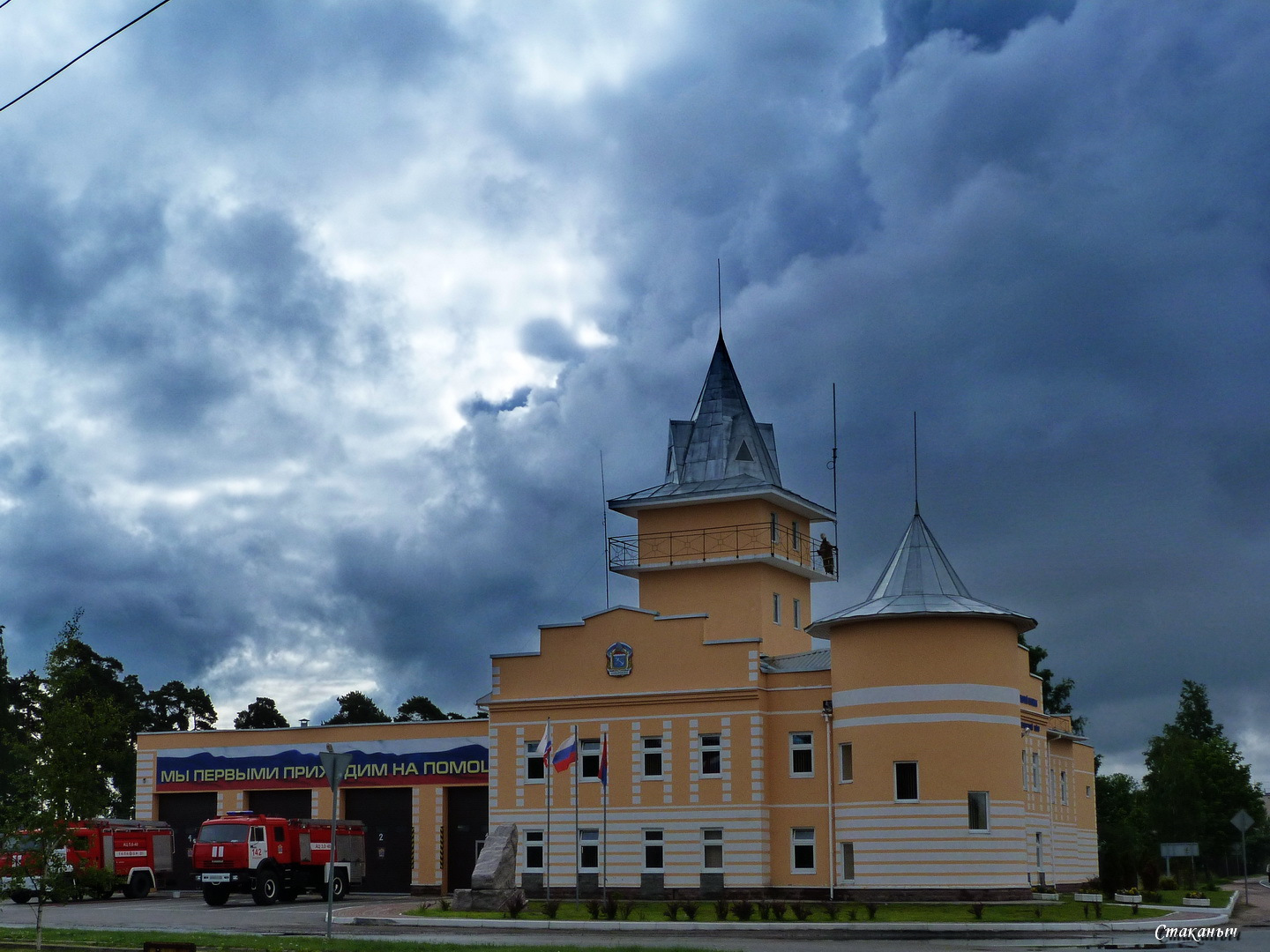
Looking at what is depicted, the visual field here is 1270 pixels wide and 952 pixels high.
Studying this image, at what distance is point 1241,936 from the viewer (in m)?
30.0

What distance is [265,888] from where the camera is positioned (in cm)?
4328

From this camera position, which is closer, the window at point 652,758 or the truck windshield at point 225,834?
the truck windshield at point 225,834

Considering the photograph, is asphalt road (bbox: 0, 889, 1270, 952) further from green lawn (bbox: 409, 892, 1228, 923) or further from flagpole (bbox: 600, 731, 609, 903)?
flagpole (bbox: 600, 731, 609, 903)

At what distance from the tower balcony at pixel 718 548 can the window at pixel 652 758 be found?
6.77 metres

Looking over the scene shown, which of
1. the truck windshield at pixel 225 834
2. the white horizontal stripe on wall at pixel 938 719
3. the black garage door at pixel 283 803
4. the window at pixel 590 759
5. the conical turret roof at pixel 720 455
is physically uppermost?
the conical turret roof at pixel 720 455

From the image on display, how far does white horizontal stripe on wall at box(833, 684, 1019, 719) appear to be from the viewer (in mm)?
39125

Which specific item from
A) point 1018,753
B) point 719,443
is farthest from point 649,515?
point 1018,753

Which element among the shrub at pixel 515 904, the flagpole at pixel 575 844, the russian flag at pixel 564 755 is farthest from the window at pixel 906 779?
the shrub at pixel 515 904

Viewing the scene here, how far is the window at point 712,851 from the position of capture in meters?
42.2

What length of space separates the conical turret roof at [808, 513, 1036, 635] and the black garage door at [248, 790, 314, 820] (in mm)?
20854

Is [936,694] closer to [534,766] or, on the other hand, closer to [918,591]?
[918,591]

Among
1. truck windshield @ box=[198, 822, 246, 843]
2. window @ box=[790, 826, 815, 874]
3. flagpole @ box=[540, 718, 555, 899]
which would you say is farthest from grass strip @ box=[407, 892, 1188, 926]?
truck windshield @ box=[198, 822, 246, 843]

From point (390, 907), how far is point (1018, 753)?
18.4 meters

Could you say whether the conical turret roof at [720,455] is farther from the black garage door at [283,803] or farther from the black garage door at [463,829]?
the black garage door at [283,803]
